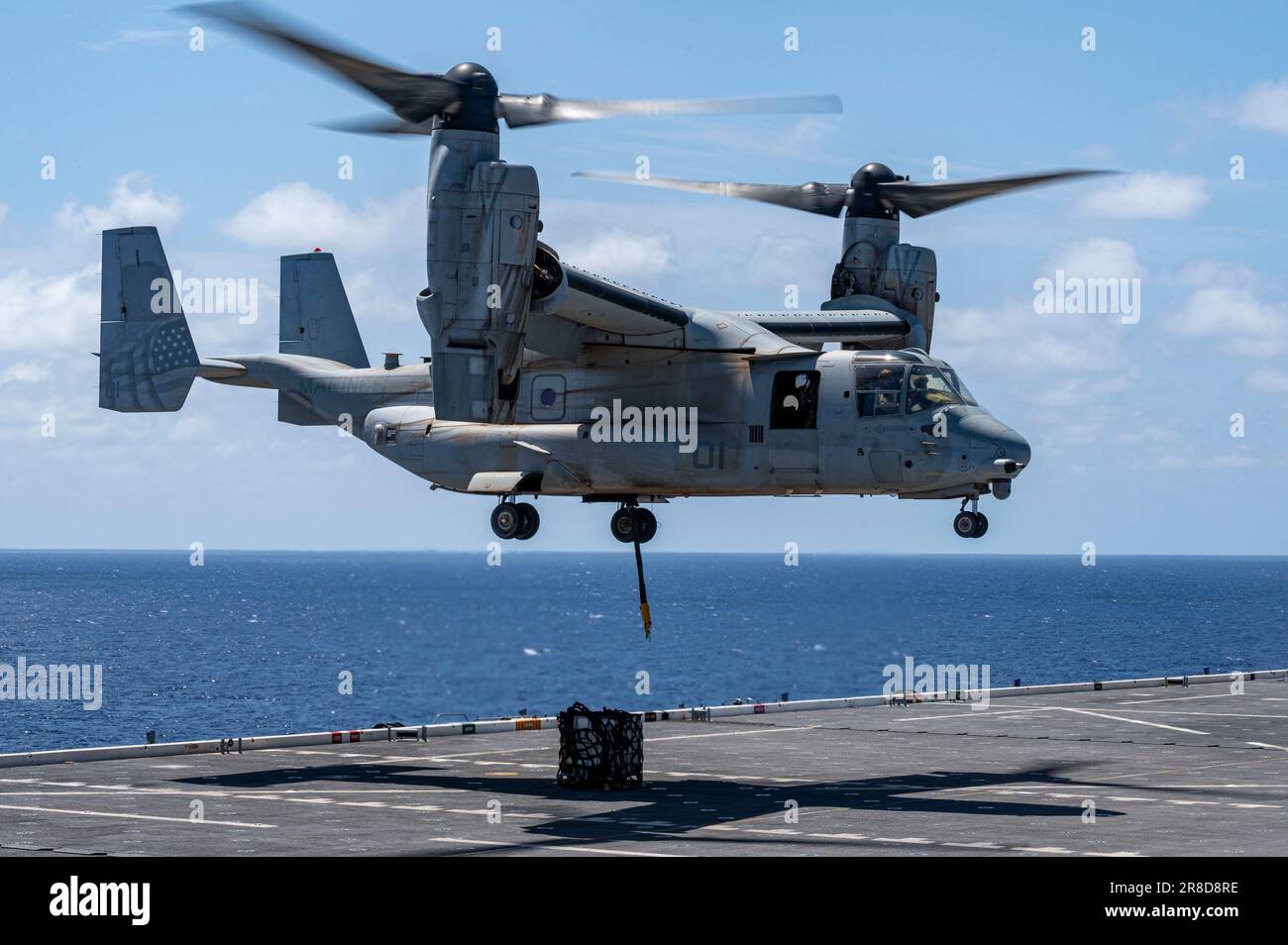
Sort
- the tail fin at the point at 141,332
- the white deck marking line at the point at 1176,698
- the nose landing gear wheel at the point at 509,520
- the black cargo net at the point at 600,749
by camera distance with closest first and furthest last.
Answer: the black cargo net at the point at 600,749 → the nose landing gear wheel at the point at 509,520 → the tail fin at the point at 141,332 → the white deck marking line at the point at 1176,698

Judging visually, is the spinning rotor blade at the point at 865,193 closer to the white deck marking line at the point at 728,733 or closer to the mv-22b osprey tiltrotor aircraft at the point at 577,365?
the mv-22b osprey tiltrotor aircraft at the point at 577,365

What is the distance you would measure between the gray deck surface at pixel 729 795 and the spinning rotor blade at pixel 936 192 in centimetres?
1232

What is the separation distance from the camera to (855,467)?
1164 inches

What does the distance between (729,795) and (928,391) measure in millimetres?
8459

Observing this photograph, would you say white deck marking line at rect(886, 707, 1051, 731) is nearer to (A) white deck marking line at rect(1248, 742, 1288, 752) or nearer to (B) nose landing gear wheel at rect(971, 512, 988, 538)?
(A) white deck marking line at rect(1248, 742, 1288, 752)

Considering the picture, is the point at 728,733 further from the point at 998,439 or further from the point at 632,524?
the point at 998,439

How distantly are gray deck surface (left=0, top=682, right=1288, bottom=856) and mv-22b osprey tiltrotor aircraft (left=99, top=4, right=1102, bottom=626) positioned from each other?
17.7 ft

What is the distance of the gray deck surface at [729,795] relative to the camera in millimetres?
24359

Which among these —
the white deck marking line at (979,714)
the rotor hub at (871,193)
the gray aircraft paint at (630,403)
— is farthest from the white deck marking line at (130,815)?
the white deck marking line at (979,714)

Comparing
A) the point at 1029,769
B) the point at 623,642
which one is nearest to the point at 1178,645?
the point at 623,642

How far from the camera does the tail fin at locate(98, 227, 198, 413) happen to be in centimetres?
3444

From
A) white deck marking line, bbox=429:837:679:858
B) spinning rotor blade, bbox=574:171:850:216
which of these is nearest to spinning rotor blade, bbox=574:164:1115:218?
spinning rotor blade, bbox=574:171:850:216

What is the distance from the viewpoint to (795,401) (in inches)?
1182
